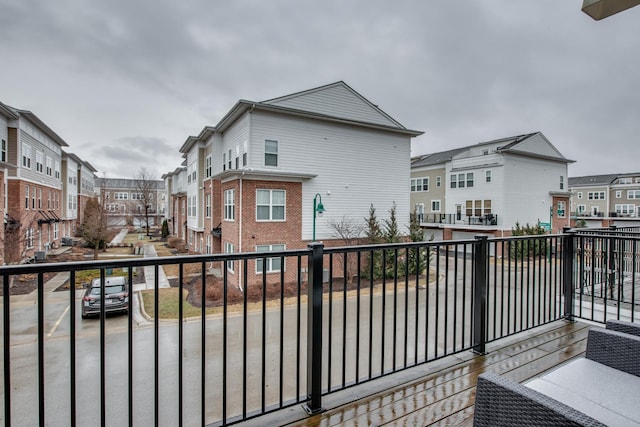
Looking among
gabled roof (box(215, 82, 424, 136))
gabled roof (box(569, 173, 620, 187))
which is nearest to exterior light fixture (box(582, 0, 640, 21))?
gabled roof (box(215, 82, 424, 136))

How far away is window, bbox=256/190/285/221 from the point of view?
1317 cm

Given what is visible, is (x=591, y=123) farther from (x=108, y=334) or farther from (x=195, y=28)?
(x=108, y=334)

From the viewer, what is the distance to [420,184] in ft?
90.3

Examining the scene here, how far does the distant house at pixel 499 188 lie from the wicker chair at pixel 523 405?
816 inches

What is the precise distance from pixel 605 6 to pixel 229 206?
13693mm

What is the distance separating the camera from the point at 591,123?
16125 mm

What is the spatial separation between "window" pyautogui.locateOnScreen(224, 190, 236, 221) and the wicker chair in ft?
42.1

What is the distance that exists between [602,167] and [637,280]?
50.5m

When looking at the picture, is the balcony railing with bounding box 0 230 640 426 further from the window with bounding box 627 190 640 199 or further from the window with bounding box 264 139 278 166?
the window with bounding box 627 190 640 199

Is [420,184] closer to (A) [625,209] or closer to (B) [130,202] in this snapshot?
(A) [625,209]

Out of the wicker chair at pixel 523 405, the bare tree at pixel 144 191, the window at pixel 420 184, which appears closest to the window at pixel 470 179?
the window at pixel 420 184

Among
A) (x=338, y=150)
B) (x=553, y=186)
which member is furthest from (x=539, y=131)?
(x=338, y=150)

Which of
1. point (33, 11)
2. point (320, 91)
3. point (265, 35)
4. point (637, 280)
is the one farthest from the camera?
point (320, 91)

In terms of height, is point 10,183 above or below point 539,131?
below
